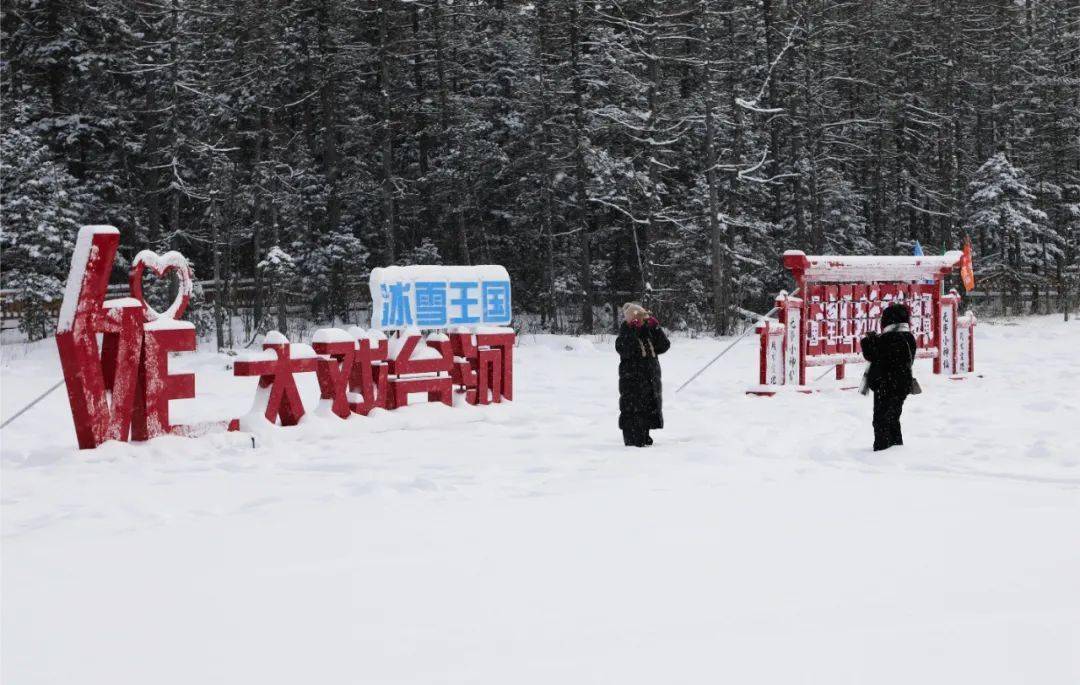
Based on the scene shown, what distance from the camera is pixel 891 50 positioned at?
38.2m

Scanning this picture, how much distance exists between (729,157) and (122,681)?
30485 millimetres

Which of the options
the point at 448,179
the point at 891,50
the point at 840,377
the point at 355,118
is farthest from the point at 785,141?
the point at 840,377

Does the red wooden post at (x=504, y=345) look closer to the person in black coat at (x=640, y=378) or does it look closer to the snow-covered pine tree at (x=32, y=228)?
the person in black coat at (x=640, y=378)

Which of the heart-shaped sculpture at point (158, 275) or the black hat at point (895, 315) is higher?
the heart-shaped sculpture at point (158, 275)

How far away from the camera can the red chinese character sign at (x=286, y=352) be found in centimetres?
952

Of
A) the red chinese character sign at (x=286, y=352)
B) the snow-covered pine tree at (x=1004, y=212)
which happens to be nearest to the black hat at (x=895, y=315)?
the red chinese character sign at (x=286, y=352)

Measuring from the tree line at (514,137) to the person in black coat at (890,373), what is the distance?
51.7 ft

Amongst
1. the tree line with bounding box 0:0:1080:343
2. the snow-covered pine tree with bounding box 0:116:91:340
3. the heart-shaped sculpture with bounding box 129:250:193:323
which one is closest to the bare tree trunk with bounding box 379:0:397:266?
the tree line with bounding box 0:0:1080:343

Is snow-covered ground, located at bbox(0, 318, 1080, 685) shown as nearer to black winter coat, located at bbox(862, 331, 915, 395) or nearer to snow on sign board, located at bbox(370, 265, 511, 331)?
black winter coat, located at bbox(862, 331, 915, 395)

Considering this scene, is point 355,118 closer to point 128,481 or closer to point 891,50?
point 891,50

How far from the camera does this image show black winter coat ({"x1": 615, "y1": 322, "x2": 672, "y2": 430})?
9812mm

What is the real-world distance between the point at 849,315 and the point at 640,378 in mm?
6775

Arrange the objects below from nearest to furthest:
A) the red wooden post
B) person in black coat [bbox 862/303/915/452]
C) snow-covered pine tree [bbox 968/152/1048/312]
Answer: person in black coat [bbox 862/303/915/452] < the red wooden post < snow-covered pine tree [bbox 968/152/1048/312]

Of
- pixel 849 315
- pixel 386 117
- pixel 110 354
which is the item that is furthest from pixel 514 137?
pixel 110 354
